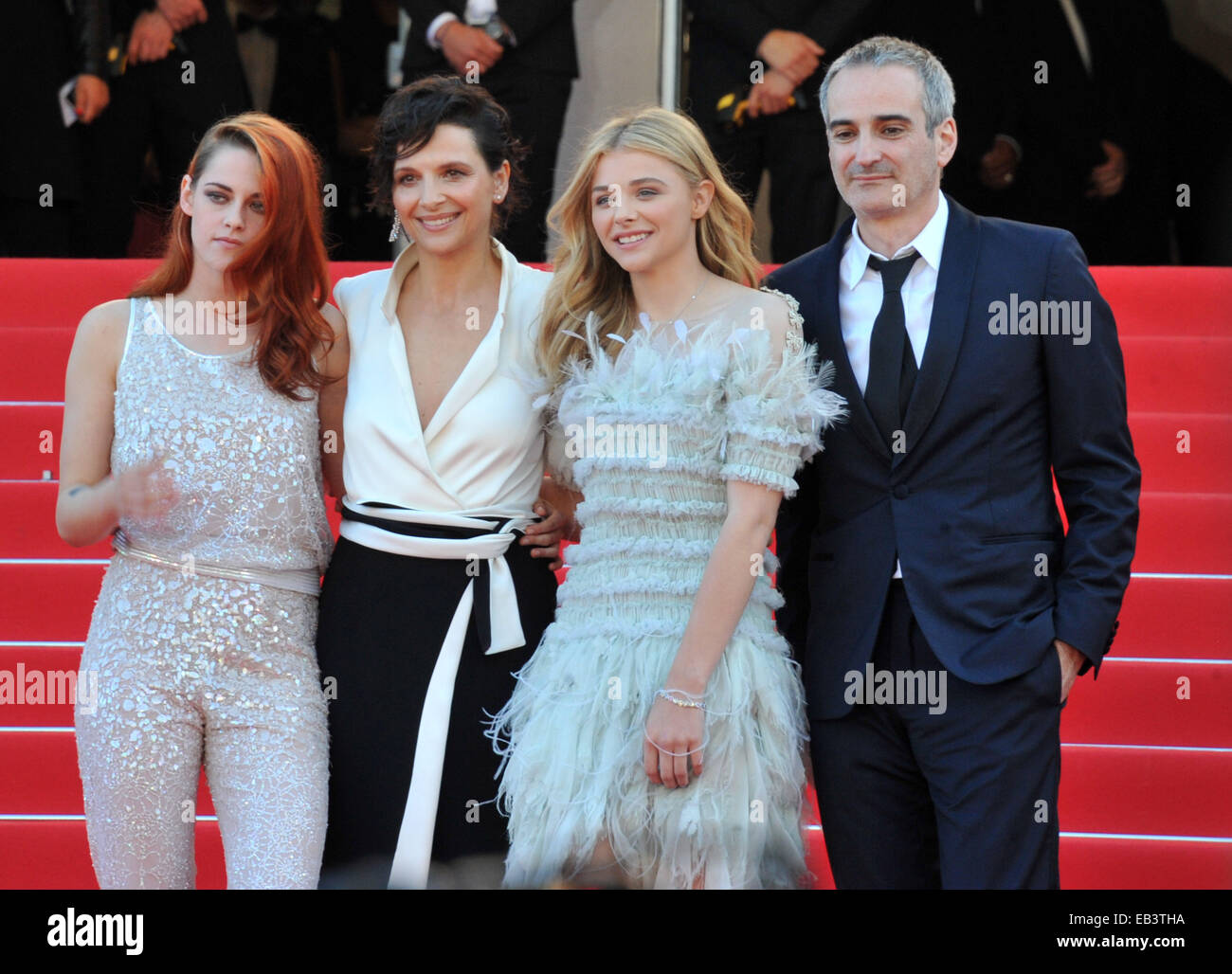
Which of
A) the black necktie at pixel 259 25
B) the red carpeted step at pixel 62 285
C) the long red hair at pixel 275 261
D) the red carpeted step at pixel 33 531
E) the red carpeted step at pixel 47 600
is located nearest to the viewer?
the long red hair at pixel 275 261

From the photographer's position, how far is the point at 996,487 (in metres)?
2.43

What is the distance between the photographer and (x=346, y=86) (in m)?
7.55

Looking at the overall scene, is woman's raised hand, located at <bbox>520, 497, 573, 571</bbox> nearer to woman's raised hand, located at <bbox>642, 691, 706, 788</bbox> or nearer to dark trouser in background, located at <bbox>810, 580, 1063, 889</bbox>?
woman's raised hand, located at <bbox>642, 691, 706, 788</bbox>

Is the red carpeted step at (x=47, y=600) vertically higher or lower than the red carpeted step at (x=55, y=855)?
higher

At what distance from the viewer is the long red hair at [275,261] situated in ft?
8.44

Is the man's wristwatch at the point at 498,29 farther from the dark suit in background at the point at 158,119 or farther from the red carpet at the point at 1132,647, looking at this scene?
the red carpet at the point at 1132,647

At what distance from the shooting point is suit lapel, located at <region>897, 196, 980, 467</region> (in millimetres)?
2434

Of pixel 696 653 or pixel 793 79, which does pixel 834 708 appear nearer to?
pixel 696 653

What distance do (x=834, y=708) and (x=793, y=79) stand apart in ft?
12.6

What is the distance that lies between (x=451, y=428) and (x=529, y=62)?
3.40m

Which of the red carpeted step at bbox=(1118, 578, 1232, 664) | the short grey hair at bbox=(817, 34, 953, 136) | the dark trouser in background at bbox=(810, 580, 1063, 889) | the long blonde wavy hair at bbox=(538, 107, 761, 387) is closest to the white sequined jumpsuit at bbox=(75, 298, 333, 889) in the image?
the long blonde wavy hair at bbox=(538, 107, 761, 387)

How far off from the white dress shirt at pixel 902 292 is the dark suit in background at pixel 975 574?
0.09ft

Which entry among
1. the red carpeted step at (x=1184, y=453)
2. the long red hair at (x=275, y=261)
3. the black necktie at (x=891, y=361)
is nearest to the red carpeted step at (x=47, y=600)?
the long red hair at (x=275, y=261)
